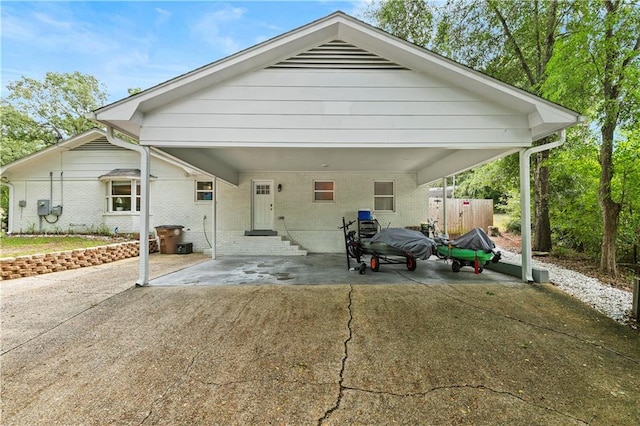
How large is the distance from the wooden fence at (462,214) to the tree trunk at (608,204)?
6.85 meters

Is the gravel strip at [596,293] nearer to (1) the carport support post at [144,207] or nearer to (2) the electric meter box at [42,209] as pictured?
(1) the carport support post at [144,207]

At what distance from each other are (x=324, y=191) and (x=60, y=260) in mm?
7469

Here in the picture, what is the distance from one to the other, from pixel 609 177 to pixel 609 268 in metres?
1.96

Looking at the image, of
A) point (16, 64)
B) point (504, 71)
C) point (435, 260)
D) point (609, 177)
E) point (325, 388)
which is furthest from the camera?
point (16, 64)

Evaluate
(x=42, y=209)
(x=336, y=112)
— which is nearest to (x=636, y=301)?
(x=336, y=112)

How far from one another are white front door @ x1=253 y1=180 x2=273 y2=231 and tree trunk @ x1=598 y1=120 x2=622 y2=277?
883cm

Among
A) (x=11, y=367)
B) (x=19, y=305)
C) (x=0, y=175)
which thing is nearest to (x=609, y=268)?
(x=11, y=367)

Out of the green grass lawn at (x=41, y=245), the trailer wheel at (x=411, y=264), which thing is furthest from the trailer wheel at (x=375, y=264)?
the green grass lawn at (x=41, y=245)

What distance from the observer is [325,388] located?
2162 mm

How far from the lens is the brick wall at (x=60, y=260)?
5469mm

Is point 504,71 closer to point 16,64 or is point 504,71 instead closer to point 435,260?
point 435,260

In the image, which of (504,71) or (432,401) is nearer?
(432,401)

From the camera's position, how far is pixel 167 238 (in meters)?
9.36

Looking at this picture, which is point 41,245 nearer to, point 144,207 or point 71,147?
point 71,147
